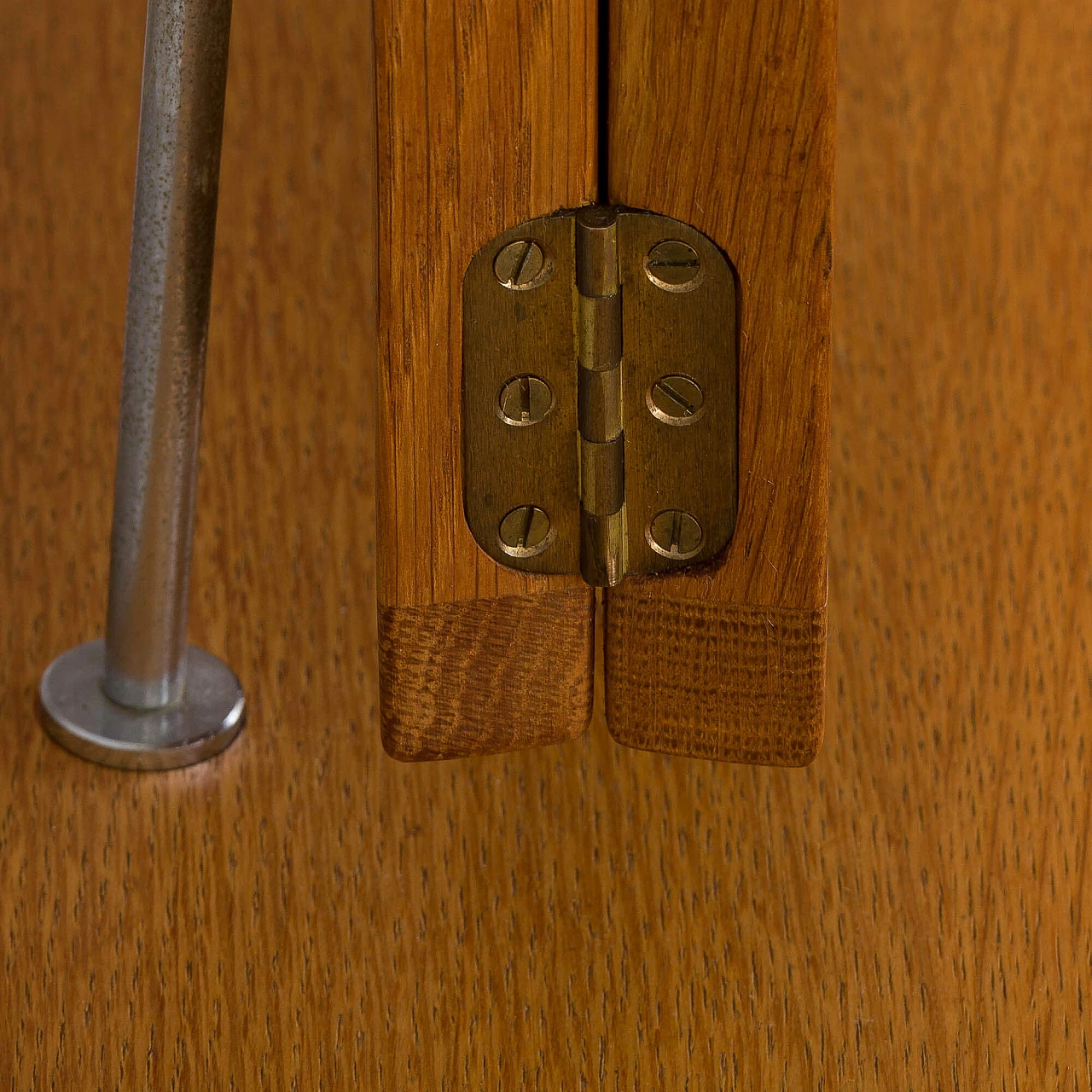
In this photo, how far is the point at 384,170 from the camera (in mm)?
353

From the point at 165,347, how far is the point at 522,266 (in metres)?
0.15

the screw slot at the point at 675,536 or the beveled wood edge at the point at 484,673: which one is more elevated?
the screw slot at the point at 675,536

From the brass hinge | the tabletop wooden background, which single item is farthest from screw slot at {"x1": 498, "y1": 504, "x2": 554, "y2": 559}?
the tabletop wooden background

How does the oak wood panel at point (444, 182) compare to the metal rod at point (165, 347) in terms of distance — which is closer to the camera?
the oak wood panel at point (444, 182)

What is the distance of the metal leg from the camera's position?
1.48 feet

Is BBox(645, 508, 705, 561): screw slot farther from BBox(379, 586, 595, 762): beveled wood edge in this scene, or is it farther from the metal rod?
the metal rod

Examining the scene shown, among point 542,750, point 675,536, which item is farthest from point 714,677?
point 542,750

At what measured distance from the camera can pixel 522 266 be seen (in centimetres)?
37

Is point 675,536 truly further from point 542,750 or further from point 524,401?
point 542,750

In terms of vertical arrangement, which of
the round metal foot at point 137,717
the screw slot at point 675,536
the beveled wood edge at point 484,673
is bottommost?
the round metal foot at point 137,717

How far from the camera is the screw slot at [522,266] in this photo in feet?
1.20

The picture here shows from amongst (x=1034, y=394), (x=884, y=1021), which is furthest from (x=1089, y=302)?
(x=884, y=1021)

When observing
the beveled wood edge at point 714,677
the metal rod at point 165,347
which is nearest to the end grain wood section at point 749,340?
the beveled wood edge at point 714,677

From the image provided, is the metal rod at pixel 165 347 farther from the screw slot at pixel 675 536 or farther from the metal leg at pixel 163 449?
the screw slot at pixel 675 536
